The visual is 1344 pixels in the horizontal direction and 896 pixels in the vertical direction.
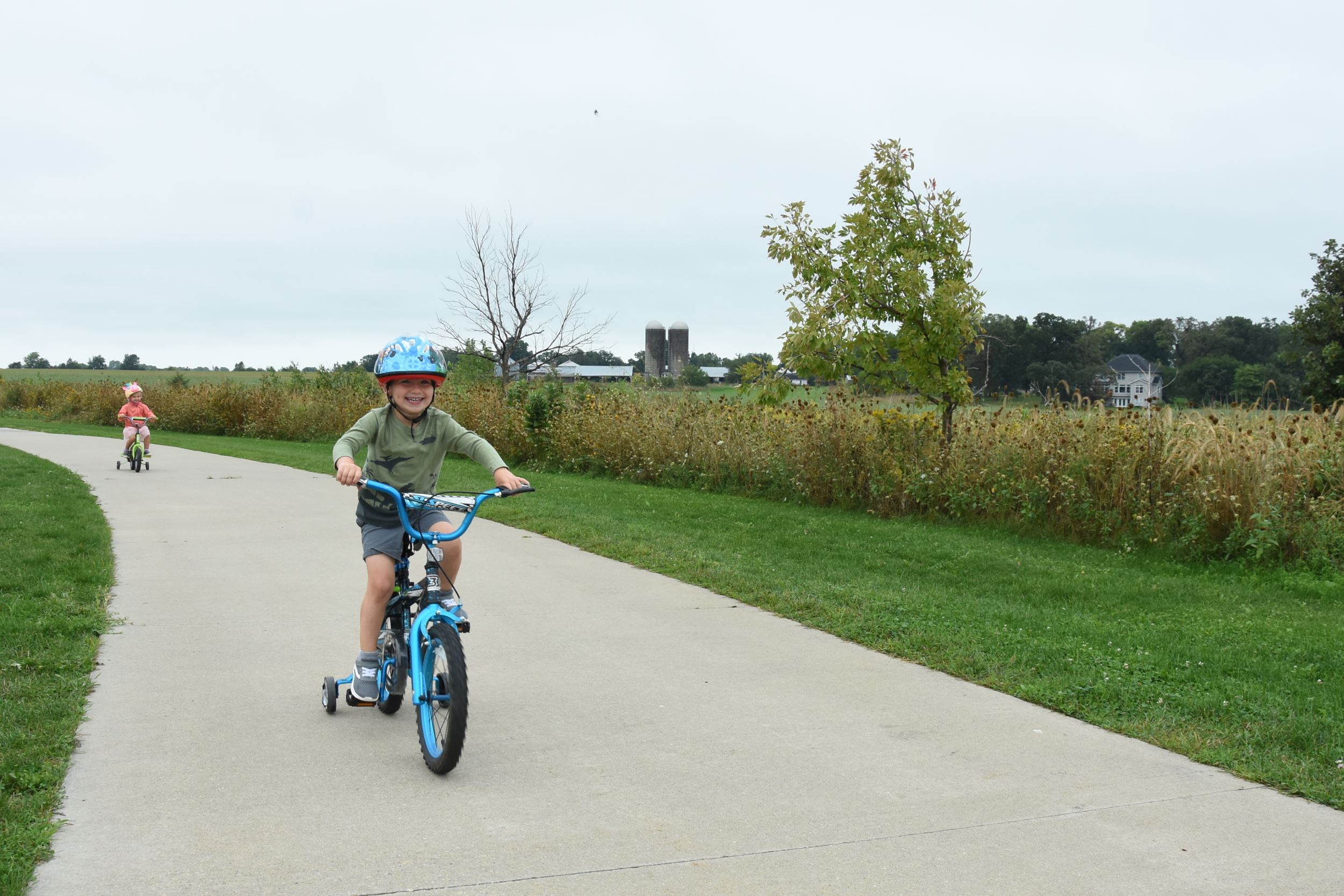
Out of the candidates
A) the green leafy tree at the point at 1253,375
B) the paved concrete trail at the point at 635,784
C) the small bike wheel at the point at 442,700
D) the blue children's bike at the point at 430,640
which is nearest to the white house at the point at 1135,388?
the green leafy tree at the point at 1253,375

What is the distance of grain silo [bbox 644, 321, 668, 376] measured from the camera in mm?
49375

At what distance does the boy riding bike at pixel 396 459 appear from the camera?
509cm

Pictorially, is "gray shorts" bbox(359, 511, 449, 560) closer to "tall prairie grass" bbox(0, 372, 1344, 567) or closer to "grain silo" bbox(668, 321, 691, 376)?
"tall prairie grass" bbox(0, 372, 1344, 567)

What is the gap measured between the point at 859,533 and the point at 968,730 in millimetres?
6386

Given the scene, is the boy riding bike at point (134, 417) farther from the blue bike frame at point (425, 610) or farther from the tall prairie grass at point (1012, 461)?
the blue bike frame at point (425, 610)

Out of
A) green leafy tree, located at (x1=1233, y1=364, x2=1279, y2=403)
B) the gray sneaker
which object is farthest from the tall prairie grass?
green leafy tree, located at (x1=1233, y1=364, x2=1279, y2=403)

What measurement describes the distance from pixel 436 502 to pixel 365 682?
1034mm

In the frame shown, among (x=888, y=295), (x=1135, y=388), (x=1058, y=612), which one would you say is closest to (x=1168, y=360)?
(x=1135, y=388)

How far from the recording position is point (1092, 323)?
57.9 metres

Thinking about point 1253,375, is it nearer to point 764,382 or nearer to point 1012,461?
point 1012,461

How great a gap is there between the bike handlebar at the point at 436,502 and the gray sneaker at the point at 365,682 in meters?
0.72

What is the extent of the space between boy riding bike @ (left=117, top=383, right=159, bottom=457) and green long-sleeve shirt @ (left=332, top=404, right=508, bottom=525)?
1438 centimetres

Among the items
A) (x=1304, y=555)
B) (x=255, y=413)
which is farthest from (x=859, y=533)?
(x=255, y=413)

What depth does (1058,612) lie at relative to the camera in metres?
7.78
